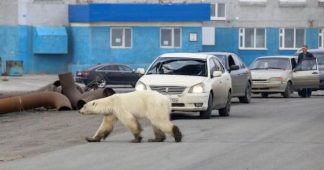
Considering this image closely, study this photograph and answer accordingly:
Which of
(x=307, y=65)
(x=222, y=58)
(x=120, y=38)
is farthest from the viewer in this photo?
(x=120, y=38)

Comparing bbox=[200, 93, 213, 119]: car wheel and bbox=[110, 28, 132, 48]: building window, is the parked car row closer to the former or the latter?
bbox=[200, 93, 213, 119]: car wheel

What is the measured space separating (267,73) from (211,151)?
764 inches

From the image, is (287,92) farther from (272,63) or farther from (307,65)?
(307,65)

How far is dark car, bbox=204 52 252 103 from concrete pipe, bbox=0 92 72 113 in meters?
5.14

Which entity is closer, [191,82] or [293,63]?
[191,82]

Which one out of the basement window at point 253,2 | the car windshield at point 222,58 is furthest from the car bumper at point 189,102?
the basement window at point 253,2

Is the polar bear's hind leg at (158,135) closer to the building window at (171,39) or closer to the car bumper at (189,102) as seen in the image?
the car bumper at (189,102)

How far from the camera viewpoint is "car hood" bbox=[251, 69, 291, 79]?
33531 millimetres

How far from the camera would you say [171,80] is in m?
21.1

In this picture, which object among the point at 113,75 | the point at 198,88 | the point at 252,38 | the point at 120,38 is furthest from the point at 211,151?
the point at 252,38

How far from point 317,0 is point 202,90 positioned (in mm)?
42346

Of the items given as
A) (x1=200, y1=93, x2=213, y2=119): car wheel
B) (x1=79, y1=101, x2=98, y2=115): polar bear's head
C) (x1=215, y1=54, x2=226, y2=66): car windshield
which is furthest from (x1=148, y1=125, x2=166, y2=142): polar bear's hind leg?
(x1=215, y1=54, x2=226, y2=66): car windshield

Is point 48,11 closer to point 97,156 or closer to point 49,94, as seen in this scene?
point 49,94

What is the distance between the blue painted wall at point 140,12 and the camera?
54.7 m
